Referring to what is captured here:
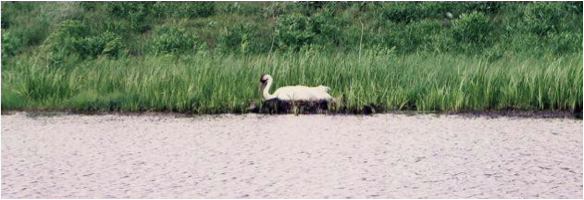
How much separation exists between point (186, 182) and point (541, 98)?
3.90 metres

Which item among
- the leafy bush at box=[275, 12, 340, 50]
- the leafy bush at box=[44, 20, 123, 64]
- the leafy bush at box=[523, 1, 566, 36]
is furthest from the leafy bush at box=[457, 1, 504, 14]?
the leafy bush at box=[44, 20, 123, 64]

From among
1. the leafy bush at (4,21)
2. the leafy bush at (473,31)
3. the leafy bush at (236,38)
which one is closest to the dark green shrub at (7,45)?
the leafy bush at (4,21)

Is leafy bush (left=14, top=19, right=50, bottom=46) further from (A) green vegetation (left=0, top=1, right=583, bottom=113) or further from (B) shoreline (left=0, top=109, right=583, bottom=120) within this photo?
(B) shoreline (left=0, top=109, right=583, bottom=120)

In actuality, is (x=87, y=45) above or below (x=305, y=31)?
below

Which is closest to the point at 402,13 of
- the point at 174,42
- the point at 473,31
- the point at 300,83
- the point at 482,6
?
the point at 482,6

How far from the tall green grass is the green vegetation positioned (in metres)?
0.02

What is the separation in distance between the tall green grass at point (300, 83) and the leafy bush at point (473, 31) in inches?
149

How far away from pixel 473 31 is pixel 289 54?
4.37m

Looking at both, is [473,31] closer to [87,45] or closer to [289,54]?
[289,54]

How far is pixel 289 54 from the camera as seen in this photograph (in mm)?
9539

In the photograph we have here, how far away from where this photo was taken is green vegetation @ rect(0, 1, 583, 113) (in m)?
7.36

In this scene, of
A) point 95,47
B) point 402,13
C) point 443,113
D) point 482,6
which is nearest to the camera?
point 443,113

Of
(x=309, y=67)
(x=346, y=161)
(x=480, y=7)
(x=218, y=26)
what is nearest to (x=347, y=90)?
(x=309, y=67)

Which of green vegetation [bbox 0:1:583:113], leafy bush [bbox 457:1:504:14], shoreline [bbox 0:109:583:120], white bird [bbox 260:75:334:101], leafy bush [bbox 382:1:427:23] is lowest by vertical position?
shoreline [bbox 0:109:583:120]
